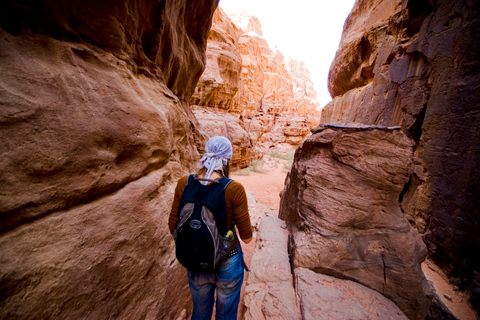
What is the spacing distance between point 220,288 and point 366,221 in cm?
207

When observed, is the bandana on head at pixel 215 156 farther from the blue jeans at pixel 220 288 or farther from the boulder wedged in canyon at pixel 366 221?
the boulder wedged in canyon at pixel 366 221

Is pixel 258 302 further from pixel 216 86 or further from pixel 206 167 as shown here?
A: pixel 216 86

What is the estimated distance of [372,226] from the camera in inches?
88.3

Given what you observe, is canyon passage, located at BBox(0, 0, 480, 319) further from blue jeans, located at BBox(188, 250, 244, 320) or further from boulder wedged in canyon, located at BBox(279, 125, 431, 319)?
blue jeans, located at BBox(188, 250, 244, 320)

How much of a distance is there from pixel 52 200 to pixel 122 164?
60cm

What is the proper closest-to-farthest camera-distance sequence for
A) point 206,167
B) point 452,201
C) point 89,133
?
point 206,167 < point 89,133 < point 452,201

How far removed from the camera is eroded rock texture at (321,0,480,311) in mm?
3037

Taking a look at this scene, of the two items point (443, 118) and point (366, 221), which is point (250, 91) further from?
point (366, 221)

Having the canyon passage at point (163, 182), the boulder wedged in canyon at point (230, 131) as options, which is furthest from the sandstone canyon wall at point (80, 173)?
the boulder wedged in canyon at point (230, 131)

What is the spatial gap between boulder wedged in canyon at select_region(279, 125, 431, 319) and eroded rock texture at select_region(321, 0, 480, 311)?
1.84 ft

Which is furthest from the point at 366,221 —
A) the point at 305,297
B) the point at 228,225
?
the point at 228,225

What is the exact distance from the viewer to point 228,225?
1365 mm

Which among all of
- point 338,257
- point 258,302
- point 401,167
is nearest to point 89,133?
point 258,302

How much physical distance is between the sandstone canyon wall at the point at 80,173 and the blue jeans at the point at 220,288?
0.58 meters
